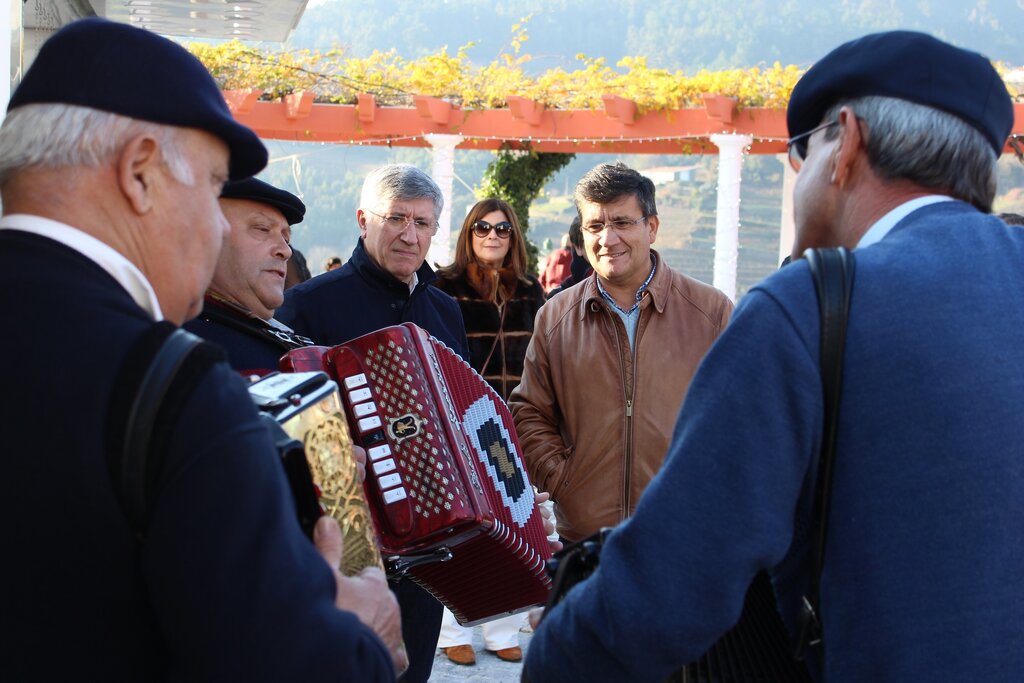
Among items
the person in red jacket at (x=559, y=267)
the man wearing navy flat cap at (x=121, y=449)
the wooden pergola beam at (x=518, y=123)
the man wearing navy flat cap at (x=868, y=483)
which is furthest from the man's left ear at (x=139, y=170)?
the wooden pergola beam at (x=518, y=123)

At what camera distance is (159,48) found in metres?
1.43

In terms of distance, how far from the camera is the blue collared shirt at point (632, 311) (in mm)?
3781

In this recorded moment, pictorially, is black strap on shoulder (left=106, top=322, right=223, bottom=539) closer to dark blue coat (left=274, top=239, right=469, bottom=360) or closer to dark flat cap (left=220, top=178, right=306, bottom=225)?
dark flat cap (left=220, top=178, right=306, bottom=225)

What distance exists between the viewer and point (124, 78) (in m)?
1.38

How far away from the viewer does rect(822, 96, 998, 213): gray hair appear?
5.21ft

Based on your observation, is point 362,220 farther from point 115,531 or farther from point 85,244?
point 115,531

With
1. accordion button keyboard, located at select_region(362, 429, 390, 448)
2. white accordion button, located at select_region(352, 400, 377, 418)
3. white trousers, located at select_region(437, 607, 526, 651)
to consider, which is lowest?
white trousers, located at select_region(437, 607, 526, 651)

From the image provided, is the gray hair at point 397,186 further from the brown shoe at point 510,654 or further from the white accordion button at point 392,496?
the brown shoe at point 510,654

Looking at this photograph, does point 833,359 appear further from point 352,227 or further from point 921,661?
point 352,227

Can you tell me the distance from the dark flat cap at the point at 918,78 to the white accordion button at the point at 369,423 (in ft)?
4.24

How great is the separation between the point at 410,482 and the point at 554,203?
2183 inches

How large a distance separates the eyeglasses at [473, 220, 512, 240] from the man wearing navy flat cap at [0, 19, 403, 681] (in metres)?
4.22

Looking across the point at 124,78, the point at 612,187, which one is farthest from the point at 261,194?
the point at 124,78

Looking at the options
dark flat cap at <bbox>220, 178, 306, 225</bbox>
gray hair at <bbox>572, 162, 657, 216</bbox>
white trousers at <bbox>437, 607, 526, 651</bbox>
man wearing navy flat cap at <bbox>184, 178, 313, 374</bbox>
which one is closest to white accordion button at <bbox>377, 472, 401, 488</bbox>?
man wearing navy flat cap at <bbox>184, 178, 313, 374</bbox>
